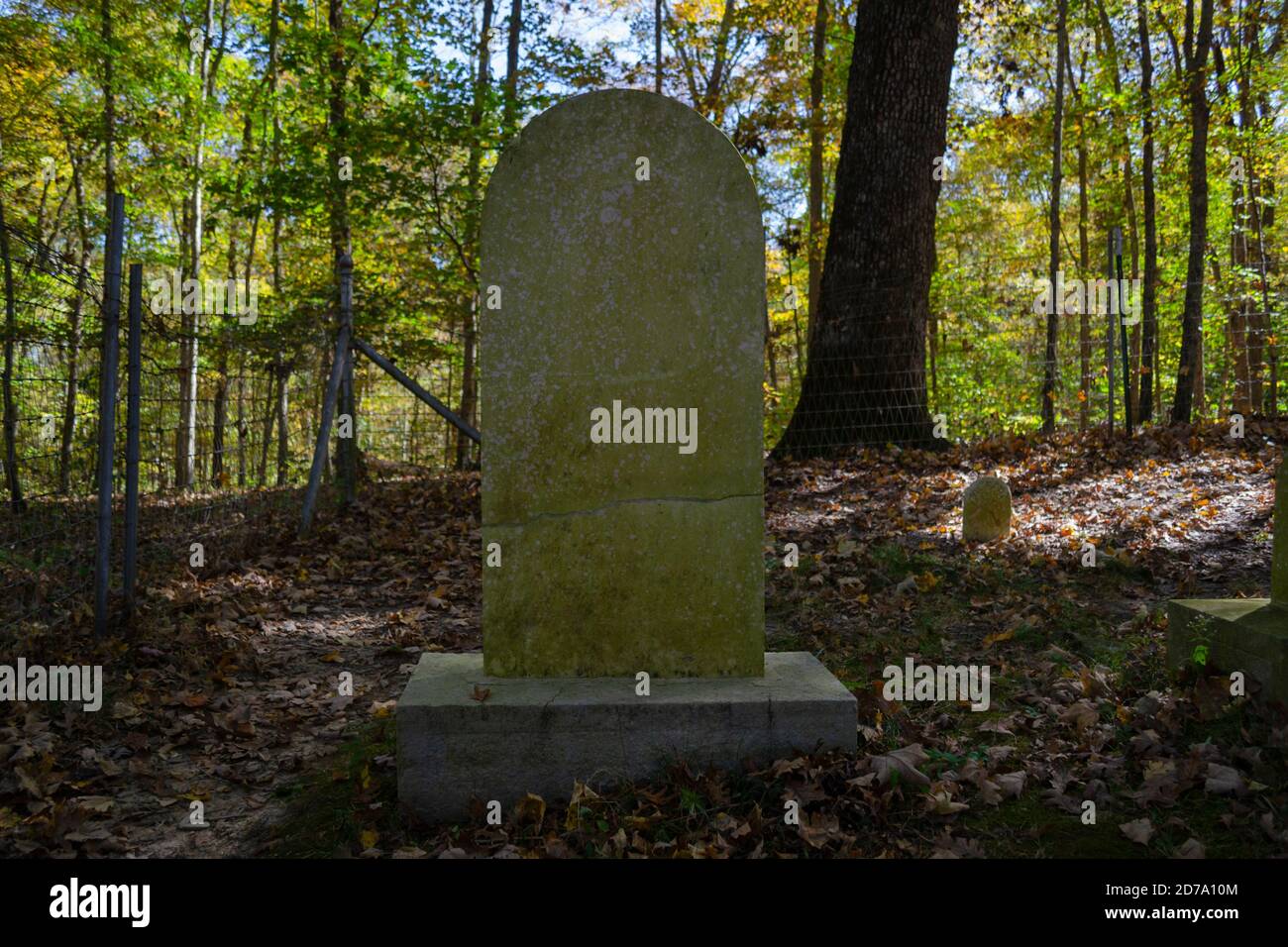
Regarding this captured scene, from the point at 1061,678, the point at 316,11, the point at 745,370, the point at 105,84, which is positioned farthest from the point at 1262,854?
the point at 316,11

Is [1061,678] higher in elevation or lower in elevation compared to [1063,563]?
lower

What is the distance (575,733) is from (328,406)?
536cm

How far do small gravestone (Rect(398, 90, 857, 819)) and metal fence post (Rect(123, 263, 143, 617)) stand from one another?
2951 millimetres

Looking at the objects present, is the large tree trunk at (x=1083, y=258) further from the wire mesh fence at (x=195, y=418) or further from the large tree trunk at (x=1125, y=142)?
the wire mesh fence at (x=195, y=418)

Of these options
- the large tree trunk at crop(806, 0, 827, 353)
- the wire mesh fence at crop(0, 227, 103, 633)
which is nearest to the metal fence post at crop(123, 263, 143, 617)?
the wire mesh fence at crop(0, 227, 103, 633)

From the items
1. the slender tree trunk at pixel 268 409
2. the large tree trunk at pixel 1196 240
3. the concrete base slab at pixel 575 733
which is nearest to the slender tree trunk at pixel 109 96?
the slender tree trunk at pixel 268 409

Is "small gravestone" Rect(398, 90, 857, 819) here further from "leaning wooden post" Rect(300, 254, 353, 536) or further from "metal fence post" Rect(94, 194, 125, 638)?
"leaning wooden post" Rect(300, 254, 353, 536)

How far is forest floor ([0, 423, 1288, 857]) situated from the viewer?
291cm

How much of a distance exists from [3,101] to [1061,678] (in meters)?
13.8

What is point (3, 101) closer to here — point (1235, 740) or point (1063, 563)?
point (1063, 563)

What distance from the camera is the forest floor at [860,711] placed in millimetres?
2910

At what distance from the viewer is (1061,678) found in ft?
13.5

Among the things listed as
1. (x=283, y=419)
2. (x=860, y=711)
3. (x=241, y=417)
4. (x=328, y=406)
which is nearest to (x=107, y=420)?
(x=241, y=417)

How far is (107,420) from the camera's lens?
4.98m
